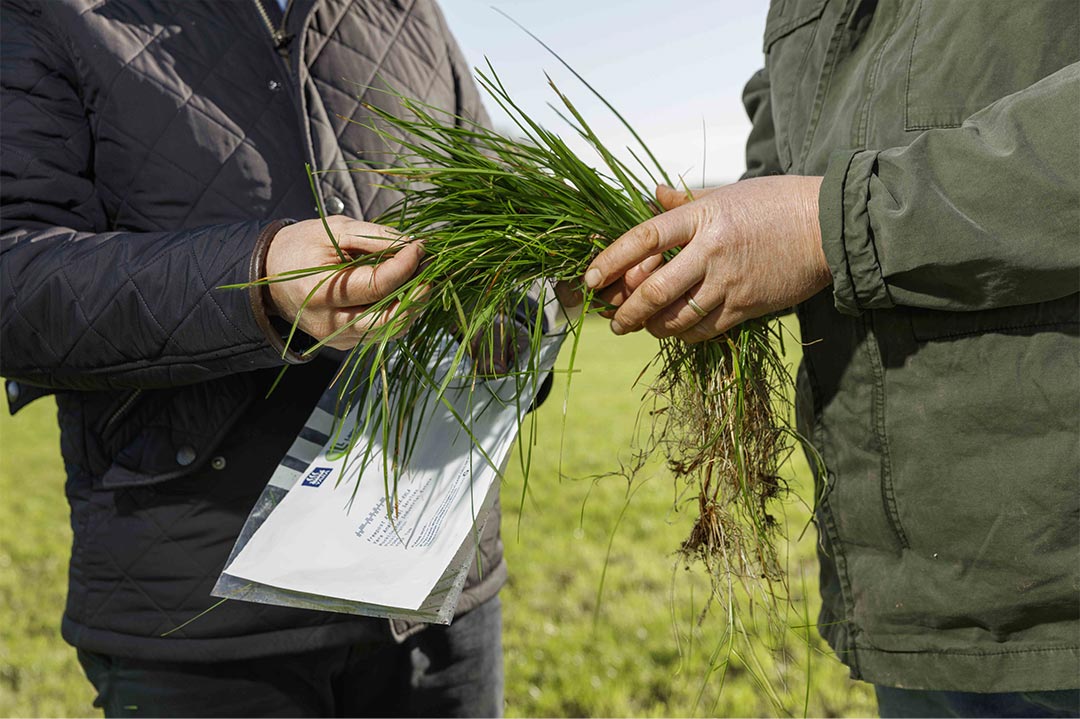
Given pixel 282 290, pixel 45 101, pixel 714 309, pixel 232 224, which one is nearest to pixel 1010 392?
pixel 714 309

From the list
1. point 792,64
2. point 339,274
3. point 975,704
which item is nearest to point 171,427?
point 339,274

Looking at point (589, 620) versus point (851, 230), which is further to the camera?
point (589, 620)

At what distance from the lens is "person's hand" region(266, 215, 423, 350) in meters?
1.21

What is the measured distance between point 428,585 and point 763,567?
57 centimetres

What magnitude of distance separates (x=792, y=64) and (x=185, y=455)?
3.92 feet

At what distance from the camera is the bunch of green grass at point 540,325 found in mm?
1285

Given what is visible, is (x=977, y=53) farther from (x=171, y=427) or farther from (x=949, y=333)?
(x=171, y=427)

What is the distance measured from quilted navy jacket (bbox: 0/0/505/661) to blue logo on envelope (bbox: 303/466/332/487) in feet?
0.57

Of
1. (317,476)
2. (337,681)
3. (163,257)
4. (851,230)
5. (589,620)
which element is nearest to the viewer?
(851,230)

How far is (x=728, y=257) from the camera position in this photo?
1205mm

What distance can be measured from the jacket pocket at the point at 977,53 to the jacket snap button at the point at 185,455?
120 cm

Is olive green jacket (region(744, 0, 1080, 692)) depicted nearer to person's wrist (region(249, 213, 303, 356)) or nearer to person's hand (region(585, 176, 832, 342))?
person's hand (region(585, 176, 832, 342))

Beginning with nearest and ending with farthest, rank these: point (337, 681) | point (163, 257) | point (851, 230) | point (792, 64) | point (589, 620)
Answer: point (851, 230), point (163, 257), point (792, 64), point (337, 681), point (589, 620)

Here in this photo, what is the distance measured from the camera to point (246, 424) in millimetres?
1506
